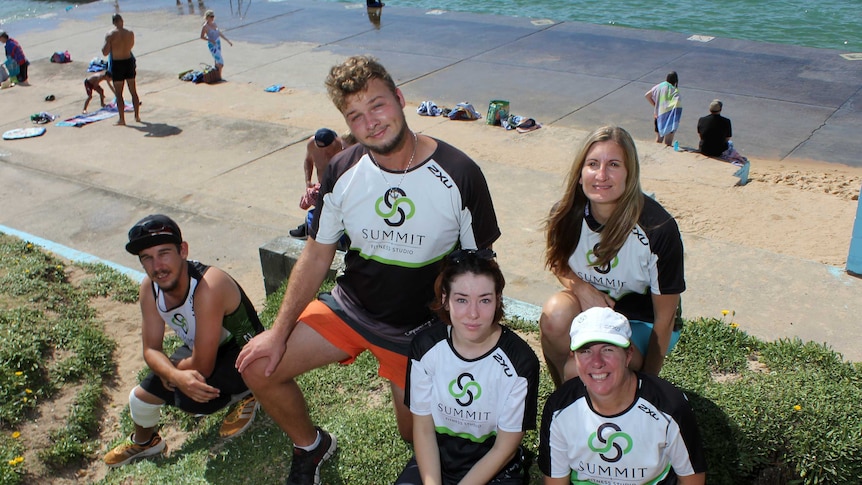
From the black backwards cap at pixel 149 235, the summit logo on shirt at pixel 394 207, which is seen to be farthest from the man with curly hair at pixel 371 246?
the black backwards cap at pixel 149 235

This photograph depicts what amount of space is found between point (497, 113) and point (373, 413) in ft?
28.2

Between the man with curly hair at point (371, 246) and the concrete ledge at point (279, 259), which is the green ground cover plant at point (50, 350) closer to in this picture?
the concrete ledge at point (279, 259)

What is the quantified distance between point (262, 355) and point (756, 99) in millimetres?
12474

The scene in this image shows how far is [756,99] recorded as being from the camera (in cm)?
1377

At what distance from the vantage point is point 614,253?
3498 millimetres

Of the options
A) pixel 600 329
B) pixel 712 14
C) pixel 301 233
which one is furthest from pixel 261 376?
pixel 712 14

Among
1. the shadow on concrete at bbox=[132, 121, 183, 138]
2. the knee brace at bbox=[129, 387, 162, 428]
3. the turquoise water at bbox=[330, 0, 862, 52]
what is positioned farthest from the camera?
the turquoise water at bbox=[330, 0, 862, 52]

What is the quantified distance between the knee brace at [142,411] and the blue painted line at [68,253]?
2967 millimetres

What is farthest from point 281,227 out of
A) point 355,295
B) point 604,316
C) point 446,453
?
point 604,316

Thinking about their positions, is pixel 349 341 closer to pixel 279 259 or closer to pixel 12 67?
pixel 279 259

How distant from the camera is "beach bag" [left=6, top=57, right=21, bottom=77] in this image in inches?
624

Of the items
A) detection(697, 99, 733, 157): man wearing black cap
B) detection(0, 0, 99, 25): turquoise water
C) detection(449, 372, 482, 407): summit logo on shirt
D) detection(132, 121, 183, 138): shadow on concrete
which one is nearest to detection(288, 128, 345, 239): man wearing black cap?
detection(449, 372, 482, 407): summit logo on shirt

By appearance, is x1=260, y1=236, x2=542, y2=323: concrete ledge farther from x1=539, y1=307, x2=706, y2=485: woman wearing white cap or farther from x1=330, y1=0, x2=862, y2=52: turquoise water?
x1=330, y1=0, x2=862, y2=52: turquoise water

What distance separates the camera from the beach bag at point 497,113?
1232 cm
